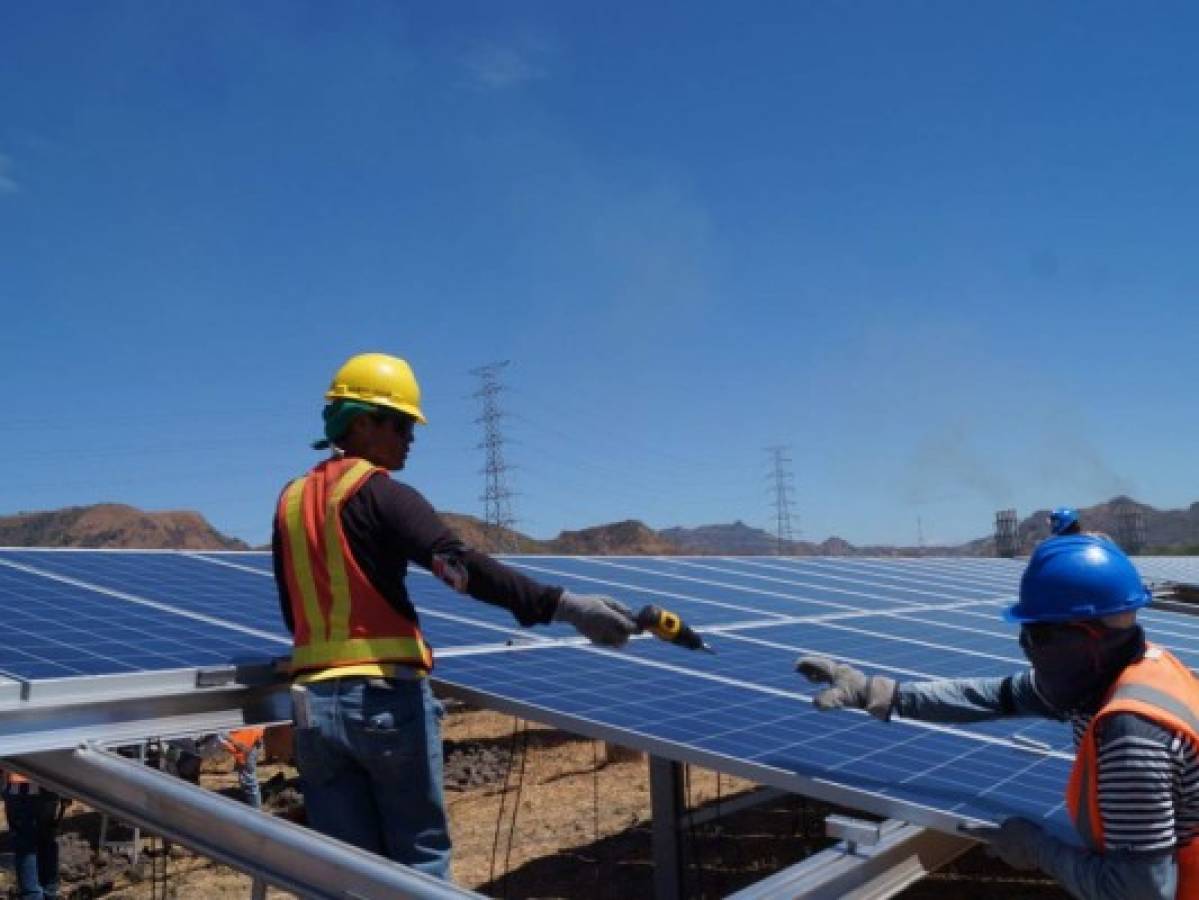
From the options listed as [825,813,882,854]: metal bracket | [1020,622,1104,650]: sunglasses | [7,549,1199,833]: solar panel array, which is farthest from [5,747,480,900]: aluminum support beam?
[1020,622,1104,650]: sunglasses

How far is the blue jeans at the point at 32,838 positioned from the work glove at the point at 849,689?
8.30 meters

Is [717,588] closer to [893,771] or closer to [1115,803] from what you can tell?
[893,771]

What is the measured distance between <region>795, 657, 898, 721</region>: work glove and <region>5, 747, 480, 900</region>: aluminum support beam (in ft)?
7.87

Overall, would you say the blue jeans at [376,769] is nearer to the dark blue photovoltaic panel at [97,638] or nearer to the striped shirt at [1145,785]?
the dark blue photovoltaic panel at [97,638]

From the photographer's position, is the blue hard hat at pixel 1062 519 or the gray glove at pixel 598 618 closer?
the gray glove at pixel 598 618

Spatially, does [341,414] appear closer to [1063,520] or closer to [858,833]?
[858,833]

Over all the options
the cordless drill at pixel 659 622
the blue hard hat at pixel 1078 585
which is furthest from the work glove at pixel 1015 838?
the cordless drill at pixel 659 622

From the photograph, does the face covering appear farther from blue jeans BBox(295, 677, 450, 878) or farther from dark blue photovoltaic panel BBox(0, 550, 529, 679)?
dark blue photovoltaic panel BBox(0, 550, 529, 679)

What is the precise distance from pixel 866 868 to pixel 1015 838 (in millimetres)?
569

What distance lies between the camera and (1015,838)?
4.19 metres

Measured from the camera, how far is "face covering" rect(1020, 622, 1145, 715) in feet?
13.1

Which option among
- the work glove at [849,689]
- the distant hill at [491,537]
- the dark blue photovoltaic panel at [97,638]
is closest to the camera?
the work glove at [849,689]

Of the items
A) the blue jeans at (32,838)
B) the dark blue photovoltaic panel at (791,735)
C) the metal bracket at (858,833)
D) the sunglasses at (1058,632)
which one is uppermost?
the sunglasses at (1058,632)

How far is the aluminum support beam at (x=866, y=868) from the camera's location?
13.2 feet
